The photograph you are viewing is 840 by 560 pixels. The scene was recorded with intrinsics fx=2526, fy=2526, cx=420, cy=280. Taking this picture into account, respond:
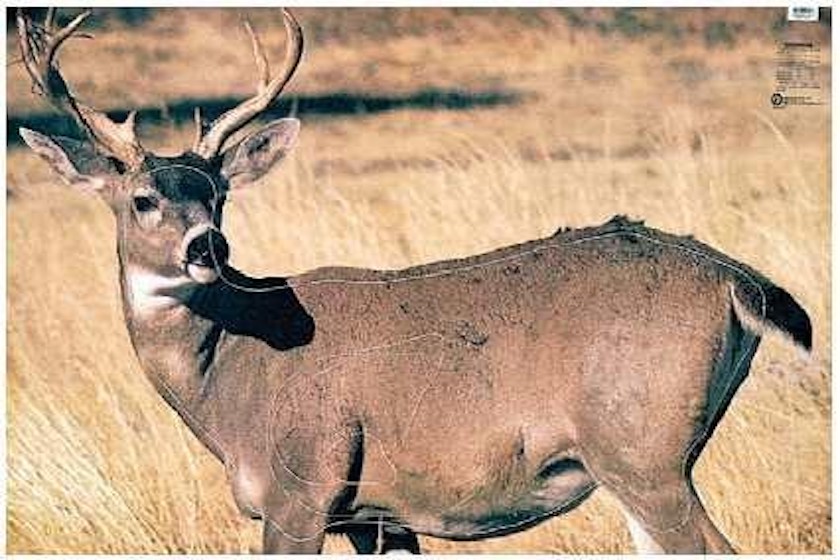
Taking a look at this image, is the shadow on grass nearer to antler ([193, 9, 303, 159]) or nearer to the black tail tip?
antler ([193, 9, 303, 159])

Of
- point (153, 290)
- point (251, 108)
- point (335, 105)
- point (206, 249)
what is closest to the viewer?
point (206, 249)

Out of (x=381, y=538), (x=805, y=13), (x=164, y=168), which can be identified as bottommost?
(x=381, y=538)

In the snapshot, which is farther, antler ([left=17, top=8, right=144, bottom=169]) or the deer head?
antler ([left=17, top=8, right=144, bottom=169])

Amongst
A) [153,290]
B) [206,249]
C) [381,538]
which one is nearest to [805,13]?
[381,538]

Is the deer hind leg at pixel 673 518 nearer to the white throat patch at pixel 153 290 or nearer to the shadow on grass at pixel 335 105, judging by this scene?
the white throat patch at pixel 153 290

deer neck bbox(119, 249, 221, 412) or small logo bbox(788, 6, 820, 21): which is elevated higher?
small logo bbox(788, 6, 820, 21)

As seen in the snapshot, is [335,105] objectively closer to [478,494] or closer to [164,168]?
[164,168]

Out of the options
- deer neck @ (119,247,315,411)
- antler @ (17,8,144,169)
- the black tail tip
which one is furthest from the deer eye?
the black tail tip

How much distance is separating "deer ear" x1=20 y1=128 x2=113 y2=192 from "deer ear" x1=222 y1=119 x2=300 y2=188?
46 centimetres

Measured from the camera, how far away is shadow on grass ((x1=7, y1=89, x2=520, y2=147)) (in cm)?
1315

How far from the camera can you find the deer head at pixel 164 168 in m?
8.93

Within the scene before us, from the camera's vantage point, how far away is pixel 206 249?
888cm

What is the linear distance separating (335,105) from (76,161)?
4.92 m

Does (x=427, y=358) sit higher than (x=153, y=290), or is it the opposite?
(x=153, y=290)
